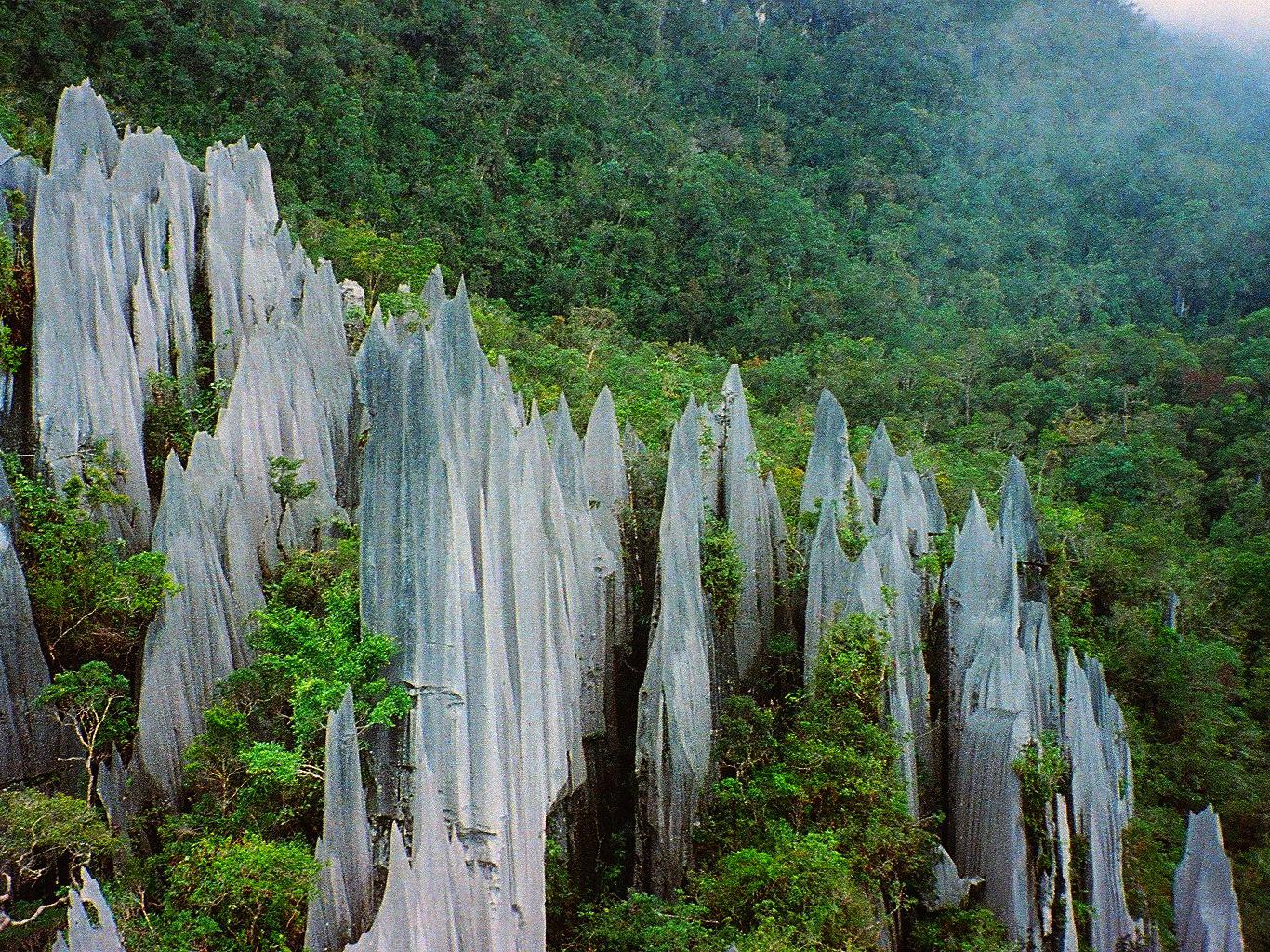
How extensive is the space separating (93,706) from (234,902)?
138 inches

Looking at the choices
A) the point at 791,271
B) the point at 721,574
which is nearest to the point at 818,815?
the point at 721,574

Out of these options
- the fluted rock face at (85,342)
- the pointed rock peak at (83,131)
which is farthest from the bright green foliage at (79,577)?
the pointed rock peak at (83,131)

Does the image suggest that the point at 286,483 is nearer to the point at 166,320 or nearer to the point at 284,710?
the point at 284,710

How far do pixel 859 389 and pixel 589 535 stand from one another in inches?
656

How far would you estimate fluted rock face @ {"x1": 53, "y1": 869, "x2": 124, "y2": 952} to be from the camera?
6.84 metres

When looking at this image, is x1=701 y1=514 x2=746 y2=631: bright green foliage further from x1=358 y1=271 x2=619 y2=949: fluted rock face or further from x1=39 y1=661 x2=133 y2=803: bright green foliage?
x1=39 y1=661 x2=133 y2=803: bright green foliage

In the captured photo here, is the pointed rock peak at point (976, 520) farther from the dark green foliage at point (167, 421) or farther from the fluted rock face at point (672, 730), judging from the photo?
the dark green foliage at point (167, 421)

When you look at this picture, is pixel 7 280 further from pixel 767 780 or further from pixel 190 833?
pixel 767 780

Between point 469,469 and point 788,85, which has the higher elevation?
point 788,85

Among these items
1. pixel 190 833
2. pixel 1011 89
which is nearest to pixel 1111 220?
pixel 1011 89

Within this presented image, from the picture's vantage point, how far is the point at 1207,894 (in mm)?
12633

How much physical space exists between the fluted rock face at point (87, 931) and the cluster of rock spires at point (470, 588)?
25mm

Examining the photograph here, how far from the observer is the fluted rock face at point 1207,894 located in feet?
40.9

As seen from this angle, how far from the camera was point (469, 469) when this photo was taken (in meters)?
9.55
